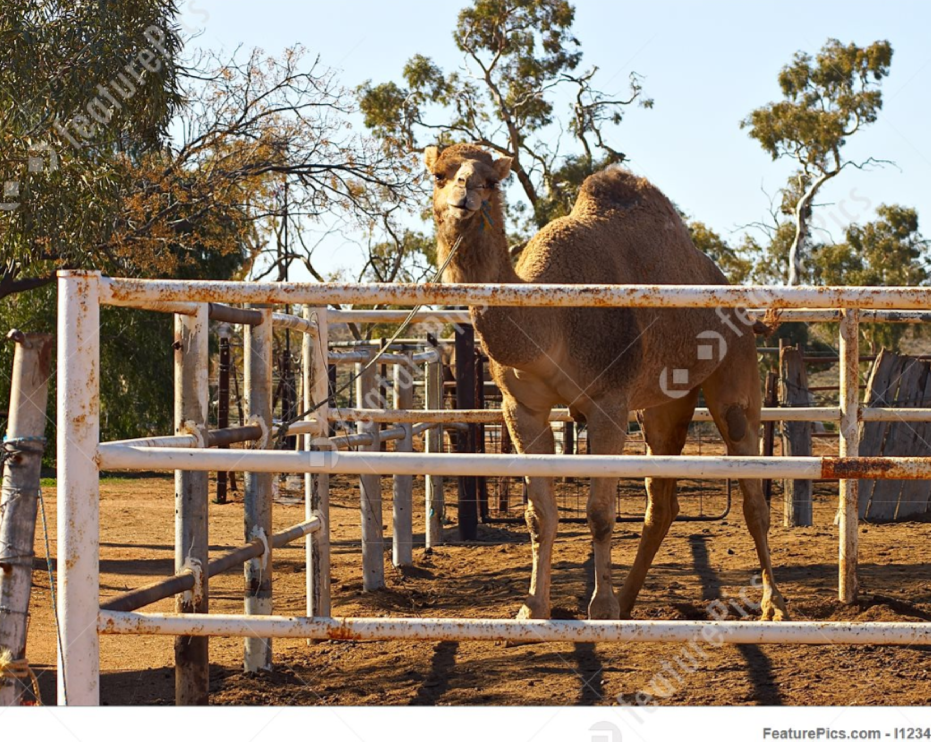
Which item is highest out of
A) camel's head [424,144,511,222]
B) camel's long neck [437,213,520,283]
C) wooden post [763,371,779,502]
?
camel's head [424,144,511,222]

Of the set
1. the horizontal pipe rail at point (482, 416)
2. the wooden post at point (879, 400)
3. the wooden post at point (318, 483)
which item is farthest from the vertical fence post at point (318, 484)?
the wooden post at point (879, 400)

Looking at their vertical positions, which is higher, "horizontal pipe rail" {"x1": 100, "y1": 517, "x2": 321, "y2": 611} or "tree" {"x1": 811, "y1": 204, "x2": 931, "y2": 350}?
"tree" {"x1": 811, "y1": 204, "x2": 931, "y2": 350}

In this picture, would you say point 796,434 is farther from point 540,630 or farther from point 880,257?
point 880,257

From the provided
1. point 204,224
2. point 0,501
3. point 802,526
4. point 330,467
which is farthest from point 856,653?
point 204,224

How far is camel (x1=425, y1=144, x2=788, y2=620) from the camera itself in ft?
14.8

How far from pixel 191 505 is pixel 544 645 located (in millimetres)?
2040

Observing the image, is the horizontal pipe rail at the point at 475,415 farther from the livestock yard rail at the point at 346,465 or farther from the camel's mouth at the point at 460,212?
the livestock yard rail at the point at 346,465

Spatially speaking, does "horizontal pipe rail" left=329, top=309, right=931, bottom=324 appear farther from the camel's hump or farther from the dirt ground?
the dirt ground

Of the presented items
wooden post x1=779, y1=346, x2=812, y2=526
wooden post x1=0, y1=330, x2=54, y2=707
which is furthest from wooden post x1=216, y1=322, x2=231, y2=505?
wooden post x1=0, y1=330, x2=54, y2=707

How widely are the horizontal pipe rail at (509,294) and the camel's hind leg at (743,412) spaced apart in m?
3.40

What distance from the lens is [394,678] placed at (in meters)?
4.46

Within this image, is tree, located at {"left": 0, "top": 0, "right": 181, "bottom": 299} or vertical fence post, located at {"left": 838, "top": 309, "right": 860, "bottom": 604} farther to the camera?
tree, located at {"left": 0, "top": 0, "right": 181, "bottom": 299}

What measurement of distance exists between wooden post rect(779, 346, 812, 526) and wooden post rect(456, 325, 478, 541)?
2.64 metres
